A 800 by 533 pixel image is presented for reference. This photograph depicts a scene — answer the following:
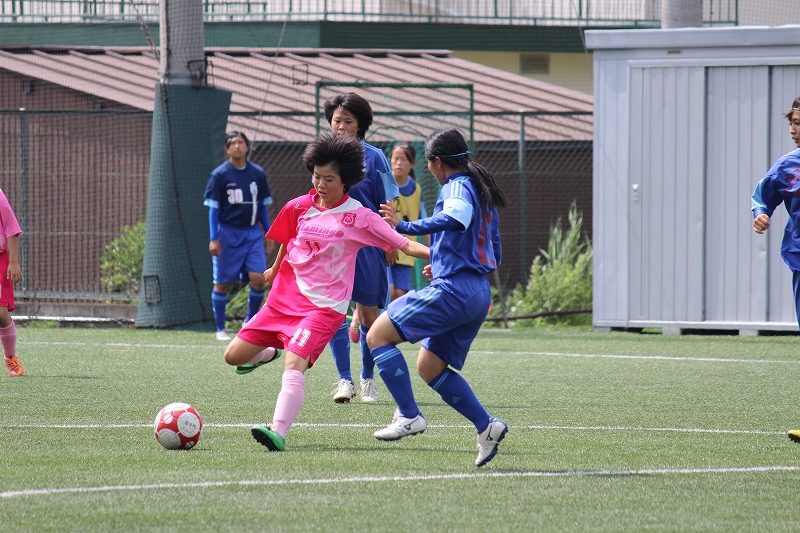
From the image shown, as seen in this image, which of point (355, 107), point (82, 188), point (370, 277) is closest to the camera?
point (355, 107)

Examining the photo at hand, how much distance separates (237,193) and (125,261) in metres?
2.90

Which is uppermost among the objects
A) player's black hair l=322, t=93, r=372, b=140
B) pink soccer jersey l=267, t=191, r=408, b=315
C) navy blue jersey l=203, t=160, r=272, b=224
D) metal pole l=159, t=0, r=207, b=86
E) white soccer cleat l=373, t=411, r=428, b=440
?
metal pole l=159, t=0, r=207, b=86

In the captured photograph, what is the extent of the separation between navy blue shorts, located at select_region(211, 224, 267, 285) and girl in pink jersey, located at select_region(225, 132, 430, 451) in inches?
218

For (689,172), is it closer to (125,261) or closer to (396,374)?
(125,261)

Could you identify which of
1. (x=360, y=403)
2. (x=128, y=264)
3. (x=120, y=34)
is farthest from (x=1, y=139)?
(x=360, y=403)

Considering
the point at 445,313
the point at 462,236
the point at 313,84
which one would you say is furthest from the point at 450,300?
the point at 313,84

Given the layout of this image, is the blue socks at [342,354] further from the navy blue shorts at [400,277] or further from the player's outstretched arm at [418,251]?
the navy blue shorts at [400,277]

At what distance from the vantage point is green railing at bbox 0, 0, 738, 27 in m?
19.5

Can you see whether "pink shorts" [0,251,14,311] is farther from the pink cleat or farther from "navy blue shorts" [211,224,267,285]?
"navy blue shorts" [211,224,267,285]

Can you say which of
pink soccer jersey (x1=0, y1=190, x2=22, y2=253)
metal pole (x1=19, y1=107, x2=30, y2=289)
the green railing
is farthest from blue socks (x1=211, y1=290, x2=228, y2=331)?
the green railing

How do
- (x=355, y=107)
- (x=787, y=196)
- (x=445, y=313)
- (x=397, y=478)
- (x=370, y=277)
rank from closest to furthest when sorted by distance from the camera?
(x=397, y=478), (x=445, y=313), (x=787, y=196), (x=355, y=107), (x=370, y=277)

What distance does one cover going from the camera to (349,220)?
18.2 ft

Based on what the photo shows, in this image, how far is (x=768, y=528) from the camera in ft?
12.8

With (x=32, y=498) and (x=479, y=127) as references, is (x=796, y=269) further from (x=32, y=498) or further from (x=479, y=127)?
(x=479, y=127)
